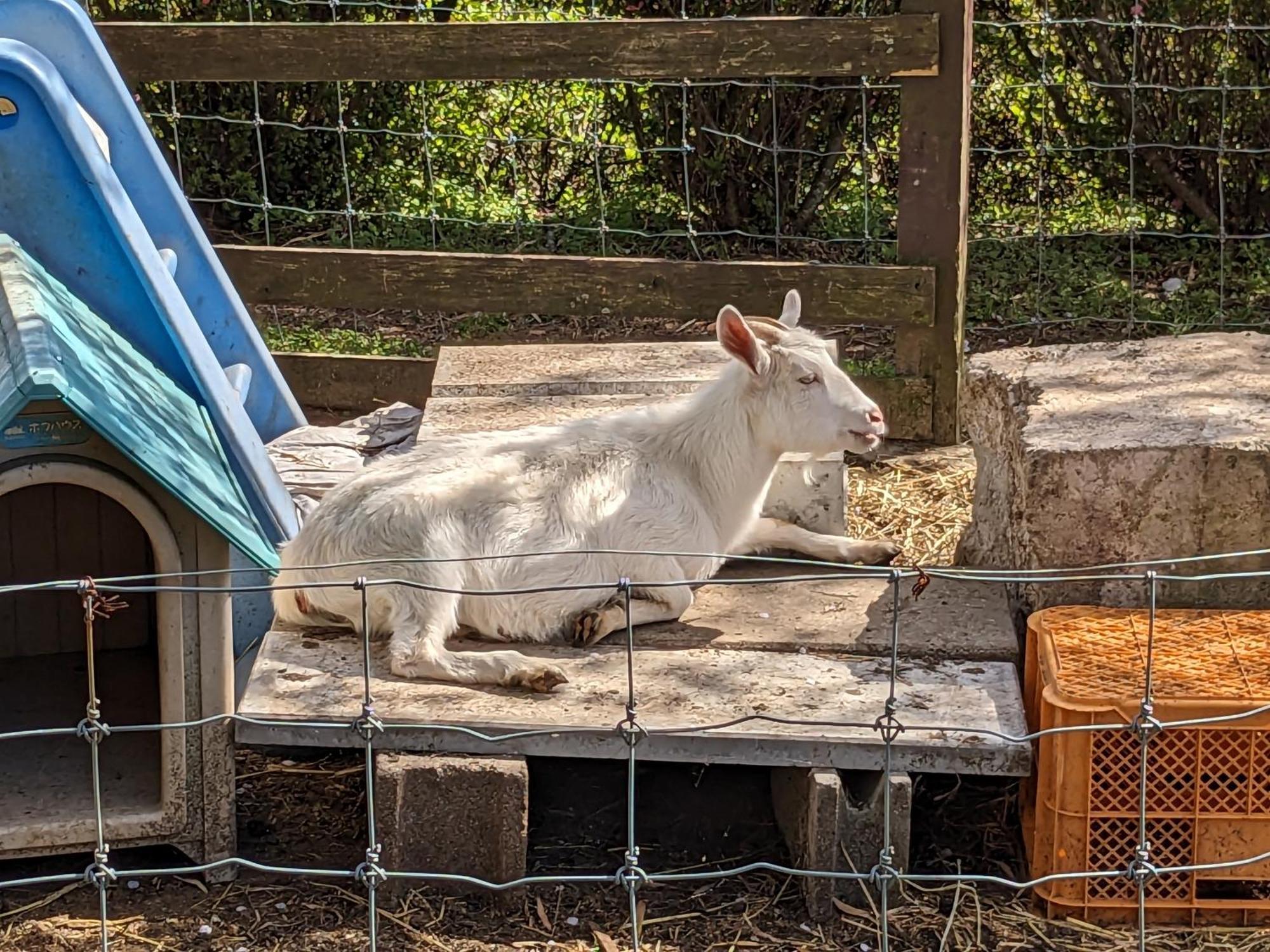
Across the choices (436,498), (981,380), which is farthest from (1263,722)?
(436,498)

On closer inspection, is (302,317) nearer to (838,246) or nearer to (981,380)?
(838,246)

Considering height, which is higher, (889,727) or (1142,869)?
(889,727)

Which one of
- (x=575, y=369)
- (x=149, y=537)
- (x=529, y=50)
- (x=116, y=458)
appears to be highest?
(x=529, y=50)

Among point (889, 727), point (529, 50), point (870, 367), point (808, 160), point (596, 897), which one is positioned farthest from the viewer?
point (808, 160)

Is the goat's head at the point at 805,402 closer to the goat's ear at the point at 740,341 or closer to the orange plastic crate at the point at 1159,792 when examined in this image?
the goat's ear at the point at 740,341

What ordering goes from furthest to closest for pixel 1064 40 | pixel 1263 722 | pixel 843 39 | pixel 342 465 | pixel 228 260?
pixel 1064 40, pixel 228 260, pixel 843 39, pixel 342 465, pixel 1263 722

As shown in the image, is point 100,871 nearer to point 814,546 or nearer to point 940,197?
point 814,546

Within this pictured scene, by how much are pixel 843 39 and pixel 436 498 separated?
3215 millimetres

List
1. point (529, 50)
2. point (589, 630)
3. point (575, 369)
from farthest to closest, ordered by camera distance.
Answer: point (529, 50) < point (575, 369) < point (589, 630)

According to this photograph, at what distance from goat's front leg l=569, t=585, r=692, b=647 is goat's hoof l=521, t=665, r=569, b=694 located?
0.36 metres

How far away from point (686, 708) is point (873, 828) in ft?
1.87

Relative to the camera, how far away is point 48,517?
19.5ft

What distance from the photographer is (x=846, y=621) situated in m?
5.33

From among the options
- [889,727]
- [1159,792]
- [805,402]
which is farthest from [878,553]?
[889,727]
